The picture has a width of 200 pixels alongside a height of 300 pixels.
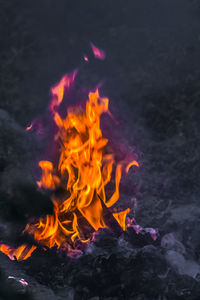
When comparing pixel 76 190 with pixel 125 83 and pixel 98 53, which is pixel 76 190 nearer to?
pixel 125 83

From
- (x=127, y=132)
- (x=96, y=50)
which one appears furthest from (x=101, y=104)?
(x=96, y=50)

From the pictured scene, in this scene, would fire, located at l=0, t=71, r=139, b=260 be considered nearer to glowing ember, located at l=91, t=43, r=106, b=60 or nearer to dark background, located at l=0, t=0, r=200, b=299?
dark background, located at l=0, t=0, r=200, b=299

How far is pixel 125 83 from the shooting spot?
Answer: 6016 mm

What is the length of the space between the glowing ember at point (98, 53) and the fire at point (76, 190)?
267 cm

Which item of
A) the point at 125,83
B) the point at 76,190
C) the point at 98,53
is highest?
the point at 98,53

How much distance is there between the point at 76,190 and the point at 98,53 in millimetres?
4030

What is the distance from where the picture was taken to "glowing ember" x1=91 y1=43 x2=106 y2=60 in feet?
21.2

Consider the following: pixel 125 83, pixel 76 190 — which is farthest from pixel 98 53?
pixel 76 190

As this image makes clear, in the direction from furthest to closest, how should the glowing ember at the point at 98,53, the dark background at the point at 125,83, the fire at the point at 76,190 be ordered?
the glowing ember at the point at 98,53, the dark background at the point at 125,83, the fire at the point at 76,190

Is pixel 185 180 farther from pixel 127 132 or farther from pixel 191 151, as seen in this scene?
pixel 127 132

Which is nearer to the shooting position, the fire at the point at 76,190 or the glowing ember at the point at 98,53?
the fire at the point at 76,190

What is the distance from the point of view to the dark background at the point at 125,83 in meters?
4.26

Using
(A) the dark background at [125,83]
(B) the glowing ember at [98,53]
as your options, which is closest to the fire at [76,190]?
(A) the dark background at [125,83]

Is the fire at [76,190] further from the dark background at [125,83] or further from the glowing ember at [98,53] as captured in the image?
the glowing ember at [98,53]
